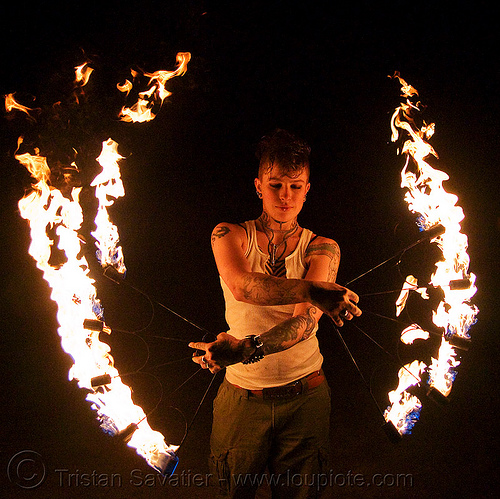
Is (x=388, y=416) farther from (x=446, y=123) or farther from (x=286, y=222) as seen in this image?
(x=446, y=123)

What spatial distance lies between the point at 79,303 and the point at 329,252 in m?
1.79

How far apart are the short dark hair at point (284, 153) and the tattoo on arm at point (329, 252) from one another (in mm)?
557

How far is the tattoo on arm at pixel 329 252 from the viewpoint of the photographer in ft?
8.85

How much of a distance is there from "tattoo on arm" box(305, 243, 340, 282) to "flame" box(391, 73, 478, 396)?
699 millimetres

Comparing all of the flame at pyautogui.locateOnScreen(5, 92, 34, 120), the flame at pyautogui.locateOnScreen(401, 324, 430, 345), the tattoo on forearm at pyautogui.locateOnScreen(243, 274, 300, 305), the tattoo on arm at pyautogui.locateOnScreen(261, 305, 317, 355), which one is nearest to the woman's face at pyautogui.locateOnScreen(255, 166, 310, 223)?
the tattoo on forearm at pyautogui.locateOnScreen(243, 274, 300, 305)

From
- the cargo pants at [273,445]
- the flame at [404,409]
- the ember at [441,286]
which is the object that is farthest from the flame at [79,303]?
the ember at [441,286]

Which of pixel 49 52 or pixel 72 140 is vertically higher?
pixel 49 52

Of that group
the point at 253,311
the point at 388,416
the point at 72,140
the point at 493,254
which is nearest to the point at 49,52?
the point at 72,140

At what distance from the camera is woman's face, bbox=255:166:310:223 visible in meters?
2.67

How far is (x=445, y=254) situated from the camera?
2705mm

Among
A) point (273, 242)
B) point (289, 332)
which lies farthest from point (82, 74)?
point (289, 332)

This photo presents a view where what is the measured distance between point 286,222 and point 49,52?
258 centimetres

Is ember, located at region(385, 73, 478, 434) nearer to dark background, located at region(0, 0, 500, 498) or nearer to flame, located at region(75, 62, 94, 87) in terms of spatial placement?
dark background, located at region(0, 0, 500, 498)

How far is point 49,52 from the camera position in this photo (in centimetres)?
325
